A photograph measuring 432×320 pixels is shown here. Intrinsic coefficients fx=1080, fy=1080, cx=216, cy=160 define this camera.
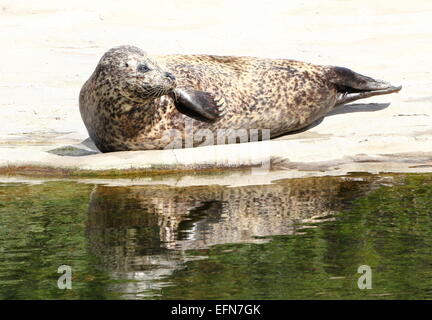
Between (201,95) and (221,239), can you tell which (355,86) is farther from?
(221,239)

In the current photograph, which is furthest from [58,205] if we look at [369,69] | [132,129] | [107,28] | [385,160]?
[107,28]

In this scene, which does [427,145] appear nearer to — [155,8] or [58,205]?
[58,205]

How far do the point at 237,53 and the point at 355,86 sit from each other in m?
2.32

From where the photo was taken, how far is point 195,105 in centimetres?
944

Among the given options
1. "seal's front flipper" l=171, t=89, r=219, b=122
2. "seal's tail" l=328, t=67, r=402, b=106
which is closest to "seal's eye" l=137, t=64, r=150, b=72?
"seal's front flipper" l=171, t=89, r=219, b=122

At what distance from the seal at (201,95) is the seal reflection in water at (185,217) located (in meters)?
1.40

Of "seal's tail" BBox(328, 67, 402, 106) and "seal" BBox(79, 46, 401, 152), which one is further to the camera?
"seal's tail" BBox(328, 67, 402, 106)

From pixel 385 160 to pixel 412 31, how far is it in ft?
15.8

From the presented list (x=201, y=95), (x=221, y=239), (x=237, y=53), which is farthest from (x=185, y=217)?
(x=237, y=53)

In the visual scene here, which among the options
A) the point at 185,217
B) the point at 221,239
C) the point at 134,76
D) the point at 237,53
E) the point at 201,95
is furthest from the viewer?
the point at 237,53

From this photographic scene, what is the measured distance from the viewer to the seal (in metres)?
9.34

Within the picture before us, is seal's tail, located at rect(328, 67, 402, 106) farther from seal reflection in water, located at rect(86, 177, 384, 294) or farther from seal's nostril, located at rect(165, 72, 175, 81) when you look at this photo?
seal reflection in water, located at rect(86, 177, 384, 294)

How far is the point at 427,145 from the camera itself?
29.0 ft
